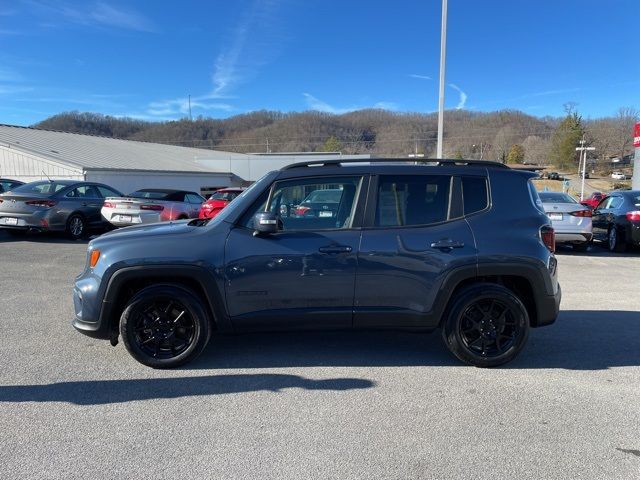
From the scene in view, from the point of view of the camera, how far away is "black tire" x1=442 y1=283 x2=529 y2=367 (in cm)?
427

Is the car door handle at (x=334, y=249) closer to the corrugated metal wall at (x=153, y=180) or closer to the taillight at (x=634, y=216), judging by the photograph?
the taillight at (x=634, y=216)

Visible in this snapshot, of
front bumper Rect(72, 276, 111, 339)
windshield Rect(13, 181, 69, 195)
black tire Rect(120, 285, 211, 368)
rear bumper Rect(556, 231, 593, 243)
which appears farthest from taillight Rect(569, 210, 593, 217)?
windshield Rect(13, 181, 69, 195)

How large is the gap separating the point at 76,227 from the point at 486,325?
11139 mm

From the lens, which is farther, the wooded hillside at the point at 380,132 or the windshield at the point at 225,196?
the wooded hillside at the point at 380,132

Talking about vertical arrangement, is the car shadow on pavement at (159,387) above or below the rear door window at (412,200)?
below

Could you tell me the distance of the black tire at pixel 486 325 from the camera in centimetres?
427

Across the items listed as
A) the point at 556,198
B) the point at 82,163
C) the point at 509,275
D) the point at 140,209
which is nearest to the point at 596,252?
the point at 556,198

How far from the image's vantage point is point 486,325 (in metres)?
4.34

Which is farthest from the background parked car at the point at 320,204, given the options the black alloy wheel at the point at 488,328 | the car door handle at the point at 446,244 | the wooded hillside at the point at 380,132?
the wooded hillside at the point at 380,132

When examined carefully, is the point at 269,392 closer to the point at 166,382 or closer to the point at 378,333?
the point at 166,382

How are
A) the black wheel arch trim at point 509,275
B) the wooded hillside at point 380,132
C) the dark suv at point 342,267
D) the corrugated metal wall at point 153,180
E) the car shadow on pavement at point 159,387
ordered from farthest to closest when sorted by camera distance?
the wooded hillside at point 380,132
the corrugated metal wall at point 153,180
the black wheel arch trim at point 509,275
the dark suv at point 342,267
the car shadow on pavement at point 159,387

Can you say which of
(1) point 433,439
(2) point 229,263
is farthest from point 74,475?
(1) point 433,439

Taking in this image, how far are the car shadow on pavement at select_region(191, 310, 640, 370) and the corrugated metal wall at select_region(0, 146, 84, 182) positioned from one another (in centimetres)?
2214

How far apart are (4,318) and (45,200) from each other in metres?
7.11
